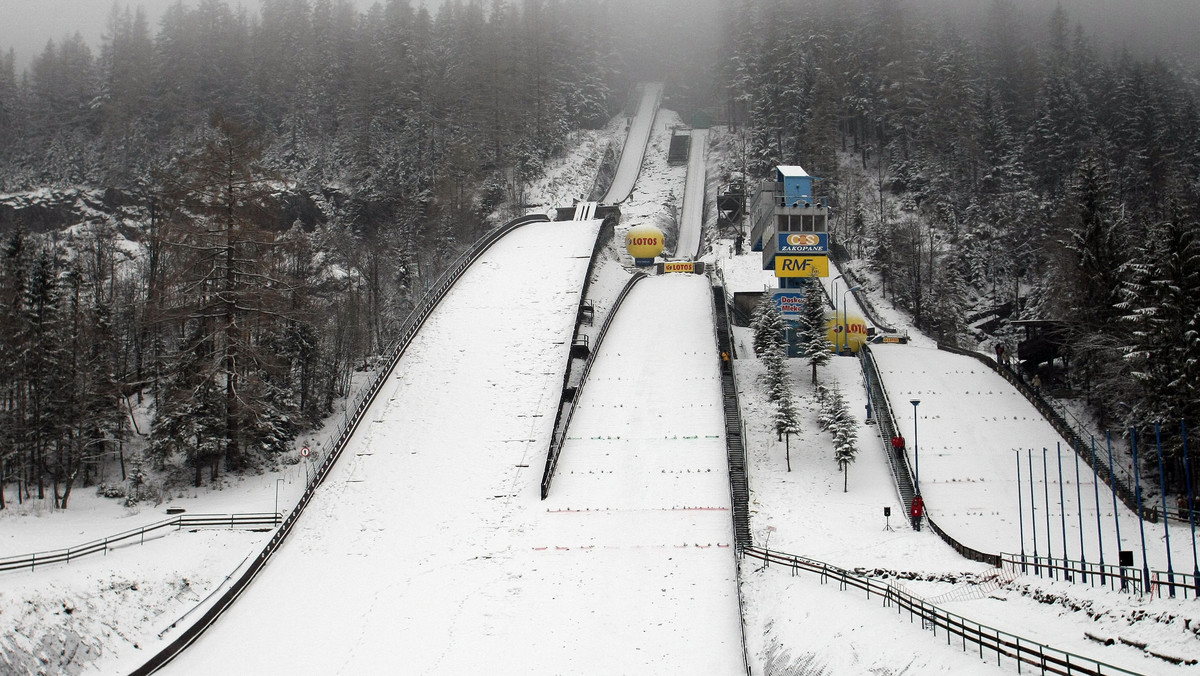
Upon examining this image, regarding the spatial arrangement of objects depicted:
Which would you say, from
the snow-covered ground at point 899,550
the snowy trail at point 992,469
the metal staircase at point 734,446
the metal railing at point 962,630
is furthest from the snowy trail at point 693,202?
the metal railing at point 962,630

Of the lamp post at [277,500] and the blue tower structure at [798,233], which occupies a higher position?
the blue tower structure at [798,233]

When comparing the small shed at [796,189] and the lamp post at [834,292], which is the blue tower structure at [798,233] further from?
the lamp post at [834,292]

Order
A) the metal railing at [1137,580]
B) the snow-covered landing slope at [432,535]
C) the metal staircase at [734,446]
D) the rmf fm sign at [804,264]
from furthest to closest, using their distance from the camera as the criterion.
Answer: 1. the rmf fm sign at [804,264]
2. the metal staircase at [734,446]
3. the snow-covered landing slope at [432,535]
4. the metal railing at [1137,580]

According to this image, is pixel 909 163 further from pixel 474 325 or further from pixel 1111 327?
pixel 474 325

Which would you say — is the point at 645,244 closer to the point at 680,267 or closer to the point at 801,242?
the point at 680,267

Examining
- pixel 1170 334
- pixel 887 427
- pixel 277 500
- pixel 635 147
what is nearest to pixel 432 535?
pixel 277 500

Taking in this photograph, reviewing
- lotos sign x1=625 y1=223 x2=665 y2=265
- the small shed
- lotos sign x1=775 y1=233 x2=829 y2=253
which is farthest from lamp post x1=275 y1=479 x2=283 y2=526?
lotos sign x1=625 y1=223 x2=665 y2=265
